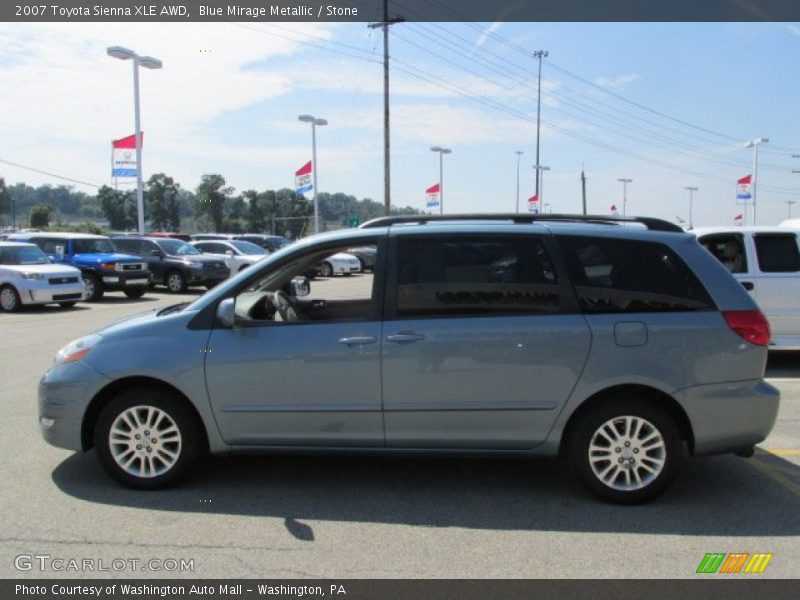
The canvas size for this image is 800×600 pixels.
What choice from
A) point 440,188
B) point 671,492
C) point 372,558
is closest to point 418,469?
point 372,558

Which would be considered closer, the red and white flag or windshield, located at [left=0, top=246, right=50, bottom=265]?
windshield, located at [left=0, top=246, right=50, bottom=265]

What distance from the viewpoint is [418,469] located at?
4.99 meters

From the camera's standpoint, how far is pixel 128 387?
177 inches

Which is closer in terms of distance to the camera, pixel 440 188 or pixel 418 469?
pixel 418 469

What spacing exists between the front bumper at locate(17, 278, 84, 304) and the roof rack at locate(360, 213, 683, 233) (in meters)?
13.2

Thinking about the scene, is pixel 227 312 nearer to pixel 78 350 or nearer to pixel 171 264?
pixel 78 350

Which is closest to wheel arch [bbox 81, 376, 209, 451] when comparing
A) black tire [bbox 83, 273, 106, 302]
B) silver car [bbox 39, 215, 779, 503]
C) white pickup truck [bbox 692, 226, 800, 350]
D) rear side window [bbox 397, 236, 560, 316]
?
silver car [bbox 39, 215, 779, 503]

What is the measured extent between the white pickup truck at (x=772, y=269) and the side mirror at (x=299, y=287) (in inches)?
208

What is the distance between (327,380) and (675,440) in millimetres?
2229

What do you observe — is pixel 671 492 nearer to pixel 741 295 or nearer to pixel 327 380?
pixel 741 295

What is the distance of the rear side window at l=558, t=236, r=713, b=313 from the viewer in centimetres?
436

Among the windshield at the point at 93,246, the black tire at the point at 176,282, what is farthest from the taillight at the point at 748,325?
the black tire at the point at 176,282
